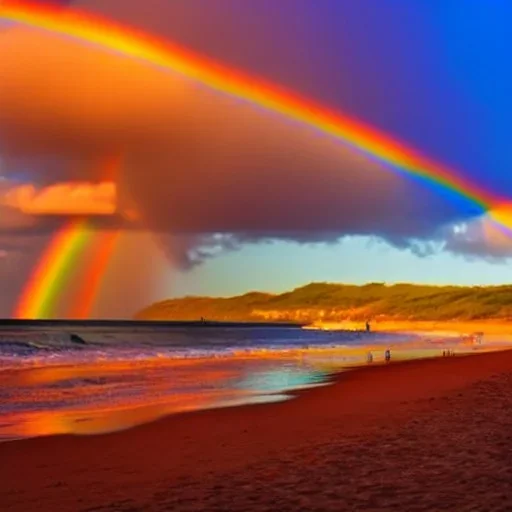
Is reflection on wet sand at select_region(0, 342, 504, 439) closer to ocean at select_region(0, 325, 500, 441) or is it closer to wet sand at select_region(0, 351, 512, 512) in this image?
ocean at select_region(0, 325, 500, 441)

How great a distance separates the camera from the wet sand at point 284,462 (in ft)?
26.6

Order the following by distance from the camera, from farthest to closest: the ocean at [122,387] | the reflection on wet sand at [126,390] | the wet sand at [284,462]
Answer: the ocean at [122,387], the reflection on wet sand at [126,390], the wet sand at [284,462]

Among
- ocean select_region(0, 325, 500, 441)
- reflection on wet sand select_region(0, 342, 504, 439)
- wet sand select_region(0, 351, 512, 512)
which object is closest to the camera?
wet sand select_region(0, 351, 512, 512)

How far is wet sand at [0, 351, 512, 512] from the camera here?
8.10m

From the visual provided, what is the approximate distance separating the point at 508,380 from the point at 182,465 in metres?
14.6

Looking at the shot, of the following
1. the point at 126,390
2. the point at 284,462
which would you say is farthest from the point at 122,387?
the point at 284,462

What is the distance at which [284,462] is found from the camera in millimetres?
10344

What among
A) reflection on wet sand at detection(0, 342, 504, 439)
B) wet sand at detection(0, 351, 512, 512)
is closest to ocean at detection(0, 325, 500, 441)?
reflection on wet sand at detection(0, 342, 504, 439)

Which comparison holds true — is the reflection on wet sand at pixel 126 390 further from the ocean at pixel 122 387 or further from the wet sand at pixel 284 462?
the wet sand at pixel 284 462

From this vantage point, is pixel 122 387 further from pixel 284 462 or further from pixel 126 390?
pixel 284 462

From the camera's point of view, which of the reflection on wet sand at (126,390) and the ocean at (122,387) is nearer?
the reflection on wet sand at (126,390)

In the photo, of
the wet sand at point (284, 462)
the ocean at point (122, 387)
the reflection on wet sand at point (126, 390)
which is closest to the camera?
the wet sand at point (284, 462)

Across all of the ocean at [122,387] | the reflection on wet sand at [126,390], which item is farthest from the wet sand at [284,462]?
the ocean at [122,387]

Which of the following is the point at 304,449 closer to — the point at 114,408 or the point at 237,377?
the point at 114,408
